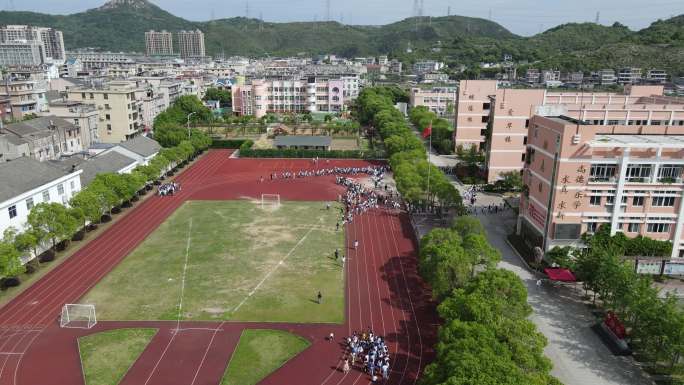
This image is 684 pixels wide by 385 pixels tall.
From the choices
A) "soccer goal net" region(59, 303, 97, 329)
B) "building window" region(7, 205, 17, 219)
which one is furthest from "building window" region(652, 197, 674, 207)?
"building window" region(7, 205, 17, 219)

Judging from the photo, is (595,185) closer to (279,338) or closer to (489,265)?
(489,265)

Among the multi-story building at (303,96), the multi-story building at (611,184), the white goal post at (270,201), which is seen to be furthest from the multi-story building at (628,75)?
the white goal post at (270,201)

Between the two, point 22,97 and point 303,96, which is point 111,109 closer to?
point 22,97

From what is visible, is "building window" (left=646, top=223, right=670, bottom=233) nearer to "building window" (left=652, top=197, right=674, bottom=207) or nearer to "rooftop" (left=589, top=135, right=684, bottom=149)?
"building window" (left=652, top=197, right=674, bottom=207)

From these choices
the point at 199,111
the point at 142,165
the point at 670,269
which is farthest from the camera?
the point at 199,111

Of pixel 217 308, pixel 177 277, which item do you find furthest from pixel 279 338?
pixel 177 277

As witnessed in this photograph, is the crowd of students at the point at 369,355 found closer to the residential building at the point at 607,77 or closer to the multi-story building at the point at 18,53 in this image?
the residential building at the point at 607,77

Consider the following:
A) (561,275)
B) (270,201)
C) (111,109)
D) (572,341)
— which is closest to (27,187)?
(270,201)
